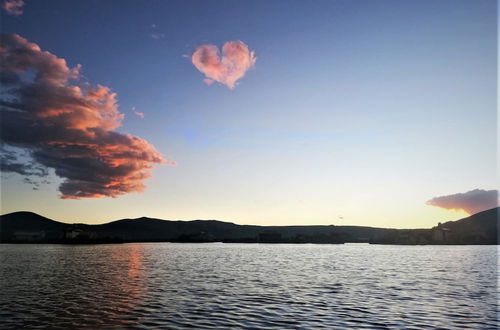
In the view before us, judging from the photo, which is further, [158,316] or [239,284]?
[239,284]

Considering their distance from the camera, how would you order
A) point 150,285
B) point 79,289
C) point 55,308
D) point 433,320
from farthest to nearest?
1. point 150,285
2. point 79,289
3. point 55,308
4. point 433,320

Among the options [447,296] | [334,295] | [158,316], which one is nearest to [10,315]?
[158,316]

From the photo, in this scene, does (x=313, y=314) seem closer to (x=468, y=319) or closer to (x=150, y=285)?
(x=468, y=319)

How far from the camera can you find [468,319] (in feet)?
117

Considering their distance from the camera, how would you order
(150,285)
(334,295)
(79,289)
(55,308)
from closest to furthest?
(55,308) < (334,295) < (79,289) < (150,285)

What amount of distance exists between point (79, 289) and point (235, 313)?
29.9 m

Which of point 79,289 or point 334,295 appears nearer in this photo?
point 334,295

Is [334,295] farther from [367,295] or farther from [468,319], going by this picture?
[468,319]

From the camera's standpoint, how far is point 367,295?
49.4 metres

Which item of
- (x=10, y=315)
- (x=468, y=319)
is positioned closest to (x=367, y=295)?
(x=468, y=319)

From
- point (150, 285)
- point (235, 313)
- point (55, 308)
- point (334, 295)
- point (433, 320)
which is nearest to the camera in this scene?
point (433, 320)

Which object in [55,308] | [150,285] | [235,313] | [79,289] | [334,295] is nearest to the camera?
[235,313]

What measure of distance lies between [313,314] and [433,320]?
10934 mm

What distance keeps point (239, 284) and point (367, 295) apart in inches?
813
